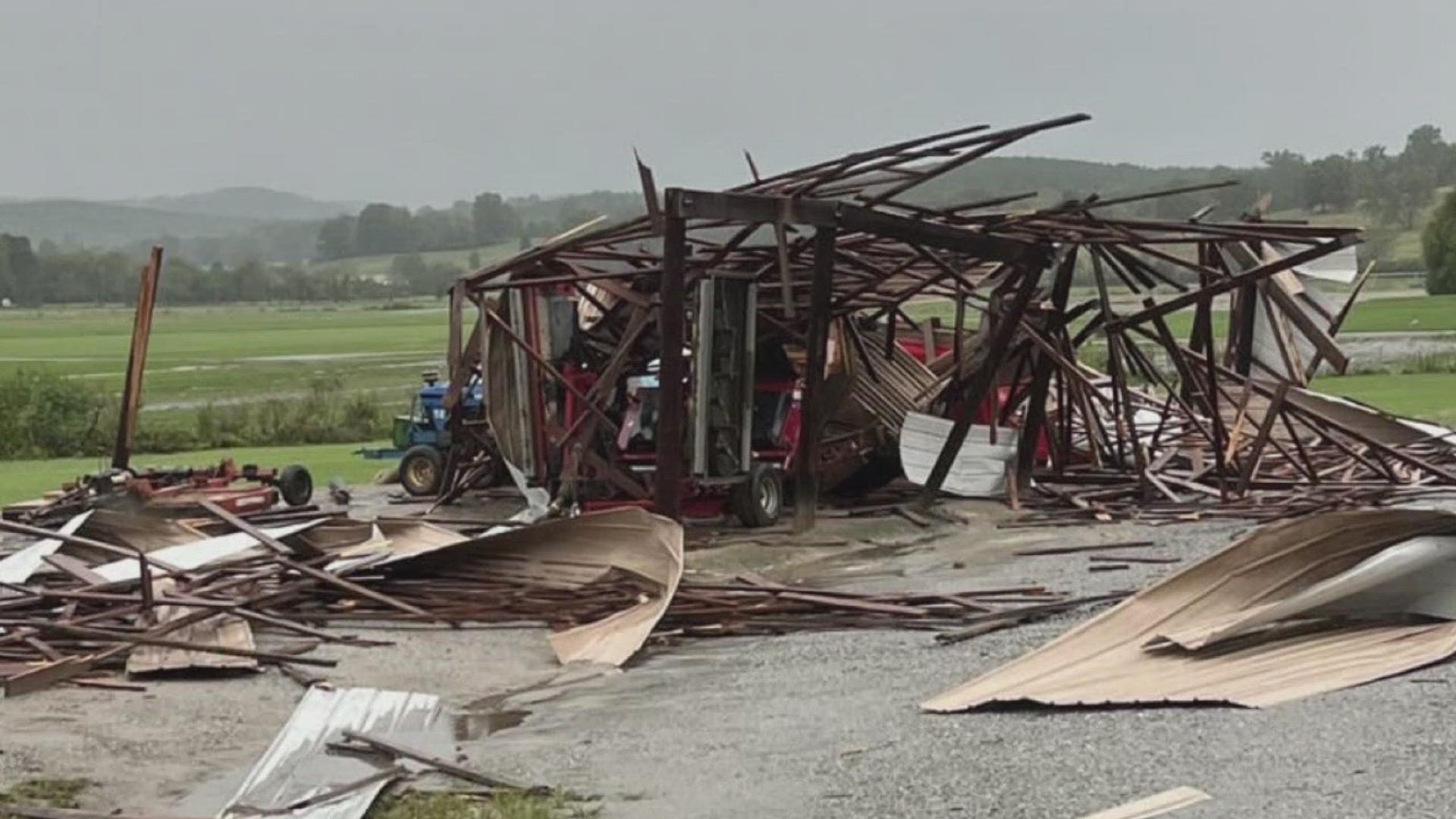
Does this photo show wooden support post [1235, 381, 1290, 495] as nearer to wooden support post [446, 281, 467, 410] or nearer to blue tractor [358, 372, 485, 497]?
wooden support post [446, 281, 467, 410]

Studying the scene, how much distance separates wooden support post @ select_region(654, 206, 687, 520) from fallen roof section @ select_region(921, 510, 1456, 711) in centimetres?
578

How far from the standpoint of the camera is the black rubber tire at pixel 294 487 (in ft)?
62.8

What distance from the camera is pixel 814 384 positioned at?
1548cm

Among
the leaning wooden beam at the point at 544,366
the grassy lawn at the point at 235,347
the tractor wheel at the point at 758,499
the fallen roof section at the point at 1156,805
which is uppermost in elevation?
the leaning wooden beam at the point at 544,366

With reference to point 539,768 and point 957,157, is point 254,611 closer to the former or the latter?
point 539,768

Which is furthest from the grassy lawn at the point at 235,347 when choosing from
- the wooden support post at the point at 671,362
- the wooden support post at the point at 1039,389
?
the wooden support post at the point at 671,362

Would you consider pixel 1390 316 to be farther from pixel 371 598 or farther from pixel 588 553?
pixel 371 598

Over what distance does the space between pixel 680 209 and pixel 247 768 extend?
7.22 m

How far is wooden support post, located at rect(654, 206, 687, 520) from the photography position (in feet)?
46.4

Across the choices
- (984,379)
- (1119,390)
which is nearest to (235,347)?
(1119,390)

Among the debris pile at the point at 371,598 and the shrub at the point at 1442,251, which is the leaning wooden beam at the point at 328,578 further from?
the shrub at the point at 1442,251

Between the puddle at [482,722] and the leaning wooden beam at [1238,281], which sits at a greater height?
the leaning wooden beam at [1238,281]

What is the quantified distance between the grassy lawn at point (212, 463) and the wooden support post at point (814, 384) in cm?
816

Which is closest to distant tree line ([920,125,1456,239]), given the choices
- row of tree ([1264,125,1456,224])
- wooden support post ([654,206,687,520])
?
row of tree ([1264,125,1456,224])
